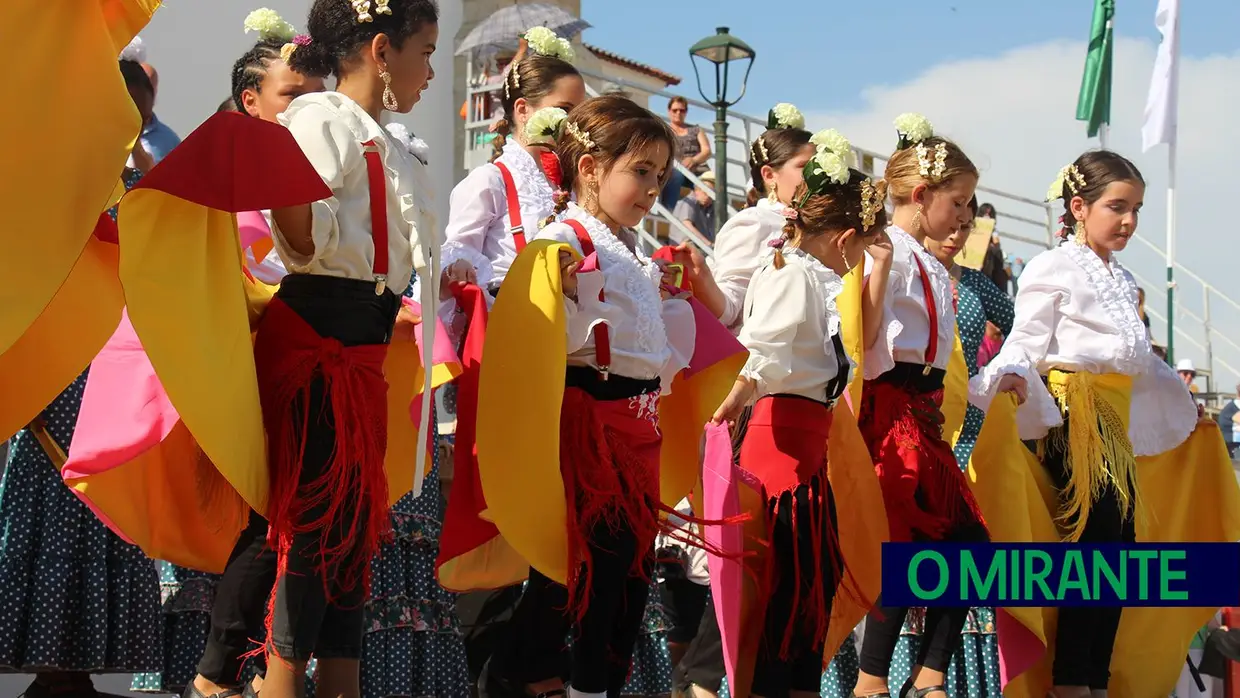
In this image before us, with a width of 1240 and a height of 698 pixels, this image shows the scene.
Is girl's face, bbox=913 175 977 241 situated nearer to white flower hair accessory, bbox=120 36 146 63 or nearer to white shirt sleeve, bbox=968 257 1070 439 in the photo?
white shirt sleeve, bbox=968 257 1070 439

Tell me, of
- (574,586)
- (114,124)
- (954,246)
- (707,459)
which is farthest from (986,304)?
(114,124)

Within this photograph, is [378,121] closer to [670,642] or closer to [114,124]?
[114,124]

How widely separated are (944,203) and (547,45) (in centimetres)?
147

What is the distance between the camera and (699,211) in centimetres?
1038

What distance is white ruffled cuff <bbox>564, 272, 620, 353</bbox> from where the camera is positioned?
12.5 ft

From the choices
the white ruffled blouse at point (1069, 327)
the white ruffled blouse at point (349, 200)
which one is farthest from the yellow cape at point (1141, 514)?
the white ruffled blouse at point (349, 200)

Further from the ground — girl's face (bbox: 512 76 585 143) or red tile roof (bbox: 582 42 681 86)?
red tile roof (bbox: 582 42 681 86)

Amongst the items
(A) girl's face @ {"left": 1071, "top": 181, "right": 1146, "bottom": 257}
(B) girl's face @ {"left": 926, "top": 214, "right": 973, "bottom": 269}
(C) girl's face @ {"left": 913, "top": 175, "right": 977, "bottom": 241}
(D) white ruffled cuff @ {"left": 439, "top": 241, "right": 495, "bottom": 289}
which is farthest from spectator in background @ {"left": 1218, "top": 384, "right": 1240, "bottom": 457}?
(D) white ruffled cuff @ {"left": 439, "top": 241, "right": 495, "bottom": 289}

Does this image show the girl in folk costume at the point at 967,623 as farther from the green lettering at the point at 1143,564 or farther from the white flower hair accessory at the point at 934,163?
the green lettering at the point at 1143,564

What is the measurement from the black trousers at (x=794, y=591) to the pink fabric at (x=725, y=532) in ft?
0.30

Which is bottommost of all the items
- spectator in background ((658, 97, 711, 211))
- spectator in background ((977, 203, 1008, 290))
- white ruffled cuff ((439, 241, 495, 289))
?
white ruffled cuff ((439, 241, 495, 289))

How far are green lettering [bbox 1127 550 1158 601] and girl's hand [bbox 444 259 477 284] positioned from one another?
2380 millimetres

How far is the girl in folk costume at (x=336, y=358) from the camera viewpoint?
3.20 m

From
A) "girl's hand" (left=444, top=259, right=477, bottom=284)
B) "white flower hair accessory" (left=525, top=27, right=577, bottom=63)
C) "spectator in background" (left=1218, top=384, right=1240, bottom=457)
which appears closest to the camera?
"girl's hand" (left=444, top=259, right=477, bottom=284)
